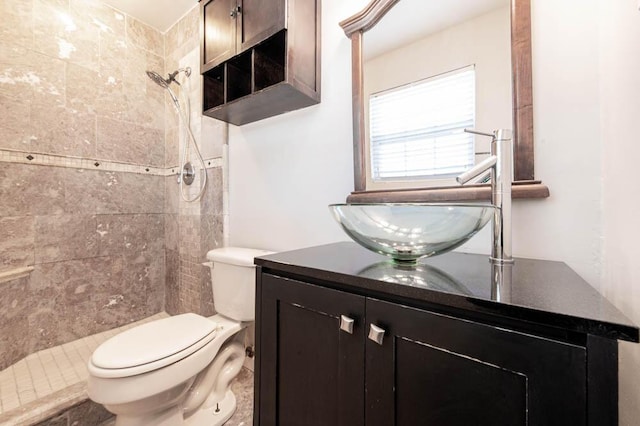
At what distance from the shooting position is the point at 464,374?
428mm

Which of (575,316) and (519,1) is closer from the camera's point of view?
(575,316)

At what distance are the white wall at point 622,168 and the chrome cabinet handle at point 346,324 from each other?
0.54 m

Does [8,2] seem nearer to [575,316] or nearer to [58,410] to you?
[58,410]

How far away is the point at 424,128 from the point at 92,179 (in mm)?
2159

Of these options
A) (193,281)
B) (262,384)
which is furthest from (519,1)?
(193,281)

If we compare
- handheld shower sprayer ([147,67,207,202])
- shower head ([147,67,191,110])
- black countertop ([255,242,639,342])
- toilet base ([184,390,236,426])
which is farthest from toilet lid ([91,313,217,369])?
shower head ([147,67,191,110])

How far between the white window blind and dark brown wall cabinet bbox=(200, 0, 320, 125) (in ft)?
1.20

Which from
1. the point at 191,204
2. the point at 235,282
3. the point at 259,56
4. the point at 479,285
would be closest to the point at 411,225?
the point at 479,285

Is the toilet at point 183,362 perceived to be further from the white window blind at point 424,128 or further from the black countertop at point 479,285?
the white window blind at point 424,128

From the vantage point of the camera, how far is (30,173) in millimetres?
1604

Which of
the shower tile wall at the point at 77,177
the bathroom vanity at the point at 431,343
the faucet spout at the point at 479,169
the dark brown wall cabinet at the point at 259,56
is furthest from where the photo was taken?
the shower tile wall at the point at 77,177

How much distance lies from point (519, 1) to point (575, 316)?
35.4 inches

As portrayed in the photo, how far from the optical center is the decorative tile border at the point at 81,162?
155cm

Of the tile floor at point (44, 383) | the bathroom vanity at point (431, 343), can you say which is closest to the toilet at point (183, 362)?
the tile floor at point (44, 383)
